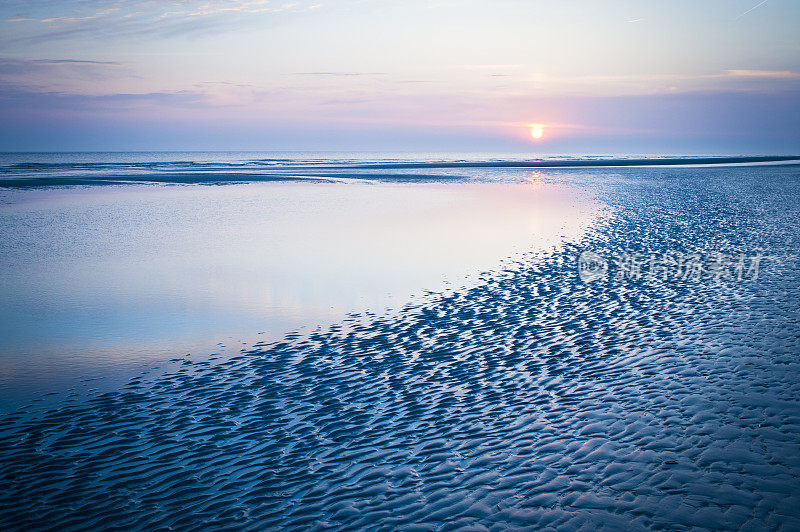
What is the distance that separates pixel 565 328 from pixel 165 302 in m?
10.8

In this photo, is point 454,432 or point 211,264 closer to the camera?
point 454,432

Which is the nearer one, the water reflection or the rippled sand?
the rippled sand

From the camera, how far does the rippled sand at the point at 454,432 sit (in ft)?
22.4

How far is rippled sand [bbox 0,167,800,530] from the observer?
6.82 meters

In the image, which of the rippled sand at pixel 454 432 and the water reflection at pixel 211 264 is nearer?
the rippled sand at pixel 454 432

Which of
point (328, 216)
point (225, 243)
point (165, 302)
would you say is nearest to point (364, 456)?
point (165, 302)

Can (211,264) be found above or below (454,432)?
above

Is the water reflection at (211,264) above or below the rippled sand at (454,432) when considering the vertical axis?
above

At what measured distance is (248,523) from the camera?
6.66 meters

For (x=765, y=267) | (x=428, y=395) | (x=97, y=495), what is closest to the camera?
(x=97, y=495)

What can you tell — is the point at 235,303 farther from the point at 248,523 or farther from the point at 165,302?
the point at 248,523

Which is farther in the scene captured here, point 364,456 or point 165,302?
point 165,302

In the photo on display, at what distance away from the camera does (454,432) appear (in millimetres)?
8727

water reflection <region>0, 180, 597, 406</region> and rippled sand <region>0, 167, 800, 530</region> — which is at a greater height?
water reflection <region>0, 180, 597, 406</region>
